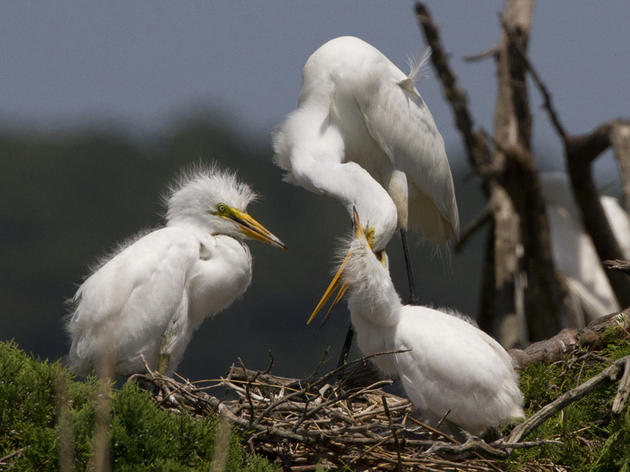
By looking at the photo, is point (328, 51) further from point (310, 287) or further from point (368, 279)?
point (310, 287)

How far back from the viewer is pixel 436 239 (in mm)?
5883

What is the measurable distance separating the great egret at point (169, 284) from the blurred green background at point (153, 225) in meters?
9.92

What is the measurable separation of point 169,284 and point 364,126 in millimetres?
1725

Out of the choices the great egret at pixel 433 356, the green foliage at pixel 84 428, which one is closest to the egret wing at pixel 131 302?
the green foliage at pixel 84 428

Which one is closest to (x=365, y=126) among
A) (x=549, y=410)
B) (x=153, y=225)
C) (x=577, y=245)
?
(x=549, y=410)

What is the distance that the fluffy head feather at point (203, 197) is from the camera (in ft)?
14.1

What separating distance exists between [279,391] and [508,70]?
14.5 ft

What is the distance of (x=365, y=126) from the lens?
5.24 meters

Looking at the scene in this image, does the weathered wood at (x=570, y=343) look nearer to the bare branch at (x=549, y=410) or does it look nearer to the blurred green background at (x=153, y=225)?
the bare branch at (x=549, y=410)

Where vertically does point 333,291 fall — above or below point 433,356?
above

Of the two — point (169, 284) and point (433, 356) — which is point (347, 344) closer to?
point (169, 284)

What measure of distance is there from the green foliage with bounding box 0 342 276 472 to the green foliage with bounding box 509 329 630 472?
1035 mm

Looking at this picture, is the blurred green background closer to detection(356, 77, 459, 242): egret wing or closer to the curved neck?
detection(356, 77, 459, 242): egret wing

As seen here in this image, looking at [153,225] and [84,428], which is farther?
[153,225]
